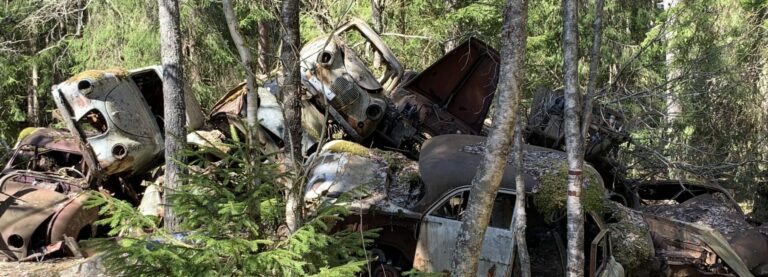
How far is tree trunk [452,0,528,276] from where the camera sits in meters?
4.88

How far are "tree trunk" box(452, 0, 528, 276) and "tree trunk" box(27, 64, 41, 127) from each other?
698 inches

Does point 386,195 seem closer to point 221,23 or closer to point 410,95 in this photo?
point 410,95

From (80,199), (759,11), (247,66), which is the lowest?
(80,199)

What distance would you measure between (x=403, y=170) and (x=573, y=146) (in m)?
2.29

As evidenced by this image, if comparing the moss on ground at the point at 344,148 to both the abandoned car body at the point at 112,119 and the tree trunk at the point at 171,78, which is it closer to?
the tree trunk at the point at 171,78

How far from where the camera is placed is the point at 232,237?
175 inches

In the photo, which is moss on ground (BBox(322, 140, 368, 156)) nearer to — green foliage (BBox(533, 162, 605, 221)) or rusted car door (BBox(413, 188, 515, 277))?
rusted car door (BBox(413, 188, 515, 277))

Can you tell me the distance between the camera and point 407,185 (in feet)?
23.7

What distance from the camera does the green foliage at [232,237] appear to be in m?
4.17

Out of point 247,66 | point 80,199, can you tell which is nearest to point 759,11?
point 247,66

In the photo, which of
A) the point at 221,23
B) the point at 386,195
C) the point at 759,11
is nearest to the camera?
the point at 386,195

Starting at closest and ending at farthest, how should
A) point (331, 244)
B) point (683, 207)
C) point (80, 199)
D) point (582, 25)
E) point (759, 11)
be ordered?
1. point (331, 244)
2. point (683, 207)
3. point (80, 199)
4. point (759, 11)
5. point (582, 25)

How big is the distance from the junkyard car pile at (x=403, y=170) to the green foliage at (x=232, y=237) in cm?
105

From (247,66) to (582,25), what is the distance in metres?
11.5
